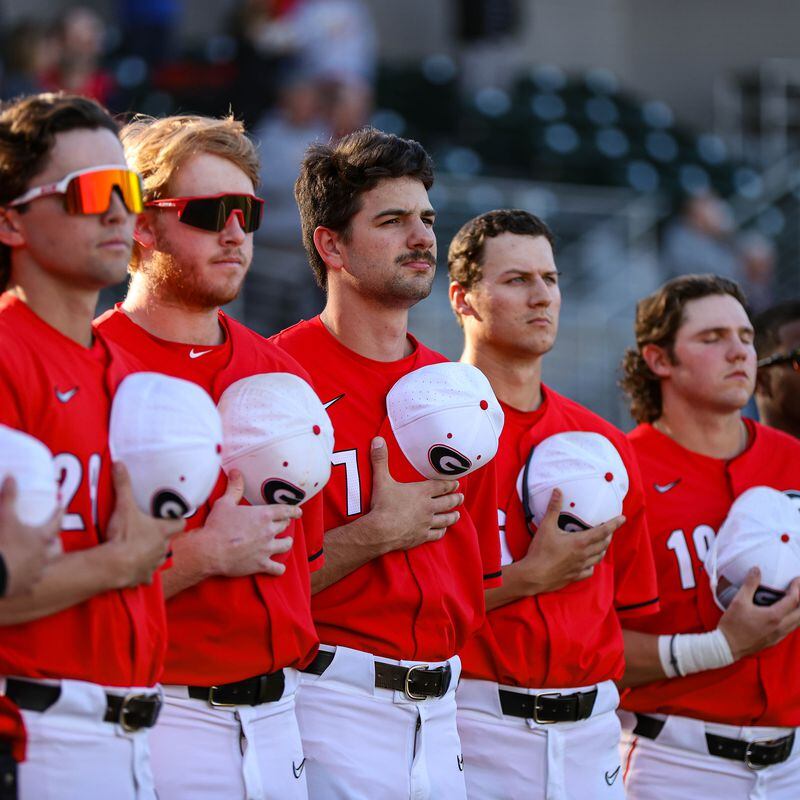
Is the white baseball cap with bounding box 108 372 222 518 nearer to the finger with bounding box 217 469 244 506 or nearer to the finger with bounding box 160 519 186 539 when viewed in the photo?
the finger with bounding box 160 519 186 539

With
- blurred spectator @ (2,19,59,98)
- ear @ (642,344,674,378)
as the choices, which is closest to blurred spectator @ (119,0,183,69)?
blurred spectator @ (2,19,59,98)

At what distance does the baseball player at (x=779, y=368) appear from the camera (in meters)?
5.90

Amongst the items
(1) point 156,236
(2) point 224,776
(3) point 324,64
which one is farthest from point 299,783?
(3) point 324,64

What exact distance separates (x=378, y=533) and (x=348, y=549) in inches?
4.0

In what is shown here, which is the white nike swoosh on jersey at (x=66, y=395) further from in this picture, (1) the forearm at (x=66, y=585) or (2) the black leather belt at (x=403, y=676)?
(2) the black leather belt at (x=403, y=676)

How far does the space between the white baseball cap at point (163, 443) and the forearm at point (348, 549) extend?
0.88 metres

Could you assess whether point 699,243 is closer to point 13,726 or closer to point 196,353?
point 196,353

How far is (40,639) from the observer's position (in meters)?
2.97

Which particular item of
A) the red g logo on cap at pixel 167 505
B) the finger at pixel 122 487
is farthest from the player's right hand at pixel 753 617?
the finger at pixel 122 487

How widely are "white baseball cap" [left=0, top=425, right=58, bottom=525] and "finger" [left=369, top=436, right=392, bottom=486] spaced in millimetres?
1429

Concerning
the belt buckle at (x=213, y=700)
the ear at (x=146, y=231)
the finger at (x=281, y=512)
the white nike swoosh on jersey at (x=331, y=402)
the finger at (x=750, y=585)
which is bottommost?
the finger at (x=750, y=585)

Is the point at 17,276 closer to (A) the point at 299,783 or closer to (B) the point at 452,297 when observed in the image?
(A) the point at 299,783

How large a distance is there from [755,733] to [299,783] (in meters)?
2.03

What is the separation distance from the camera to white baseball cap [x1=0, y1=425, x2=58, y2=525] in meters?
2.73
